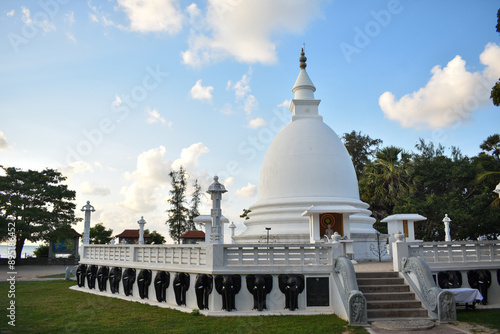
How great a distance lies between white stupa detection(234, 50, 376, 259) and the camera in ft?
72.5

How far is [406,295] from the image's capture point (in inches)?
501

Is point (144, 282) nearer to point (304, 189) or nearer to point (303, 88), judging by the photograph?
point (304, 189)

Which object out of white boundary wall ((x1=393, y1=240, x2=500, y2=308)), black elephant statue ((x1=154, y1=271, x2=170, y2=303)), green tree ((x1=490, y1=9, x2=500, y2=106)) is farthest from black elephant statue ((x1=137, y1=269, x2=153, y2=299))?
green tree ((x1=490, y1=9, x2=500, y2=106))

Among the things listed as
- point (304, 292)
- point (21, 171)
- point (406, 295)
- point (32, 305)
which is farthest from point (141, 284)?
point (21, 171)

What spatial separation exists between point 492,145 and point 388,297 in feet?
103

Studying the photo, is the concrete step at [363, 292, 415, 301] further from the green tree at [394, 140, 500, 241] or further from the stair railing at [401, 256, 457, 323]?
the green tree at [394, 140, 500, 241]

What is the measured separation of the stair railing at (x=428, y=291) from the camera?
11609mm

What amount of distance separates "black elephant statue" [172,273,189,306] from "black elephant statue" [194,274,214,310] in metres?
0.95

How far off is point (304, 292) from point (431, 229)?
2593cm

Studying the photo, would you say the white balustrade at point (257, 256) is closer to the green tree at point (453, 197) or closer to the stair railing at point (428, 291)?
the stair railing at point (428, 291)

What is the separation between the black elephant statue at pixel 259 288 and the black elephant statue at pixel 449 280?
6.13 m

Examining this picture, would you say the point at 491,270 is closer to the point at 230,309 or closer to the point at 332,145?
the point at 230,309

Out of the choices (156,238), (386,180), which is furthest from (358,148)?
(156,238)

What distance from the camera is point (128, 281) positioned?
1775cm
